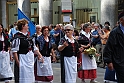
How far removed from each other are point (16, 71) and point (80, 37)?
3.54 meters

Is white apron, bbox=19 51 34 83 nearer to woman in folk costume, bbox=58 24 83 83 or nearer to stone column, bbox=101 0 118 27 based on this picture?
woman in folk costume, bbox=58 24 83 83

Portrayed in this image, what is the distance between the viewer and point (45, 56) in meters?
11.3

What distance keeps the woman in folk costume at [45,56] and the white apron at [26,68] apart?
1.94m

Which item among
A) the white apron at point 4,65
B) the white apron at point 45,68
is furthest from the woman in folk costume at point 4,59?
the white apron at point 45,68

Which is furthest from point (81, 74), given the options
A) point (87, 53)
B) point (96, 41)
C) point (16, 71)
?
point (96, 41)

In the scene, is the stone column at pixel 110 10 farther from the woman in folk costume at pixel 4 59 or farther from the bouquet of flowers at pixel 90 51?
the woman in folk costume at pixel 4 59

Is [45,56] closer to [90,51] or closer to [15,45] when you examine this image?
[90,51]

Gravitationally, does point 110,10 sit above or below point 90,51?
above

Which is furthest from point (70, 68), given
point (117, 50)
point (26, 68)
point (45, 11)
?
point (45, 11)

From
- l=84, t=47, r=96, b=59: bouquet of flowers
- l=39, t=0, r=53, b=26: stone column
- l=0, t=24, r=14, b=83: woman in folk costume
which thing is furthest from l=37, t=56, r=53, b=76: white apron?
l=39, t=0, r=53, b=26: stone column

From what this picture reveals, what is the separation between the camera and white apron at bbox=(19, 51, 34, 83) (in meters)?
9.11

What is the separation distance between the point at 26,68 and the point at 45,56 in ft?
7.09

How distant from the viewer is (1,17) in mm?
38281

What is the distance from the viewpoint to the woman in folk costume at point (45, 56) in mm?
11167
